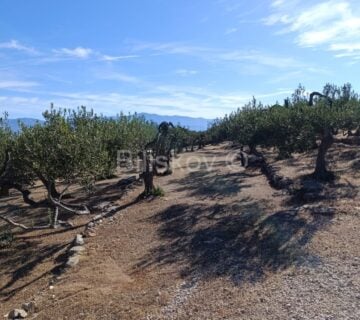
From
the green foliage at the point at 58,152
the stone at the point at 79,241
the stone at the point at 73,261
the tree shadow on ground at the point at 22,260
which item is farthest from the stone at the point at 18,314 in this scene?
the green foliage at the point at 58,152

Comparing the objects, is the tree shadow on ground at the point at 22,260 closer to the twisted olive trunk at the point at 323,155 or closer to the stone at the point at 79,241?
the stone at the point at 79,241

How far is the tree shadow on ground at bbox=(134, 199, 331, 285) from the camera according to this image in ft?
39.6

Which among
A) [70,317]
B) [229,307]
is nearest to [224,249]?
[229,307]

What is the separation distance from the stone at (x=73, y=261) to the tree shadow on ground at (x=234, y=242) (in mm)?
2392

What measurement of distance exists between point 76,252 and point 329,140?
1461 centimetres

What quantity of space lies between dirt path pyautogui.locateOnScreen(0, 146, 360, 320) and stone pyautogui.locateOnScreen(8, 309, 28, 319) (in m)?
0.53

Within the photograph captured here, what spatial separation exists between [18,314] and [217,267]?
577 centimetres

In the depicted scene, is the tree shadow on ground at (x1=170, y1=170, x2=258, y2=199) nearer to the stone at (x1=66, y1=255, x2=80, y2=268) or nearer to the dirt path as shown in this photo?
the dirt path

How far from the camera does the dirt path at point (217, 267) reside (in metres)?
9.98

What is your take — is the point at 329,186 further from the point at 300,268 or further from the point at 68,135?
the point at 68,135

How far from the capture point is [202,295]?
1075cm

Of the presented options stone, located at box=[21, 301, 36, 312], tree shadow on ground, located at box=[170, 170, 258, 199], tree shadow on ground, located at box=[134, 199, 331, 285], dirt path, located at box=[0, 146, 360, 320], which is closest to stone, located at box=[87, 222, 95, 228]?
dirt path, located at box=[0, 146, 360, 320]

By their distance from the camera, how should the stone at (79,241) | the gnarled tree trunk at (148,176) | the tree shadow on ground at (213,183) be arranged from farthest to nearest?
the tree shadow on ground at (213,183)
the gnarled tree trunk at (148,176)
the stone at (79,241)

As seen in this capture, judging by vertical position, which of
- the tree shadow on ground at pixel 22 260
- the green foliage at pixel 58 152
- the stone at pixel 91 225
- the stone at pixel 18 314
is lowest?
the stone at pixel 18 314
